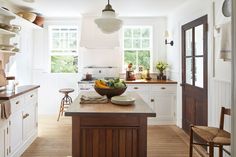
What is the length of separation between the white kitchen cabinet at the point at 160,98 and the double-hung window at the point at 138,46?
974 mm

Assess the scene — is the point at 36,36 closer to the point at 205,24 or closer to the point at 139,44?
the point at 139,44

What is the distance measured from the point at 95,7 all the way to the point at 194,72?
2293 mm

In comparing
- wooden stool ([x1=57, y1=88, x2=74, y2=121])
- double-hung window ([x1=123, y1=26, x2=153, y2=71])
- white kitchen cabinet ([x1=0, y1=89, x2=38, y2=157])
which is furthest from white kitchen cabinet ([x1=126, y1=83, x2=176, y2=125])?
white kitchen cabinet ([x1=0, y1=89, x2=38, y2=157])

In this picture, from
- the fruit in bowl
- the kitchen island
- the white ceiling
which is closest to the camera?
the kitchen island

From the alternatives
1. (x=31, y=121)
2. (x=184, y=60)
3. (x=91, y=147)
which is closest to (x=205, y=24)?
(x=184, y=60)

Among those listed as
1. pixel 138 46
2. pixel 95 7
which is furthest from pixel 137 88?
pixel 95 7

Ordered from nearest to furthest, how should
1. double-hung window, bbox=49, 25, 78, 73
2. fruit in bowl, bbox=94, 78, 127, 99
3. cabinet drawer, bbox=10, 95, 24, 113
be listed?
1. fruit in bowl, bbox=94, 78, 127, 99
2. cabinet drawer, bbox=10, 95, 24, 113
3. double-hung window, bbox=49, 25, 78, 73

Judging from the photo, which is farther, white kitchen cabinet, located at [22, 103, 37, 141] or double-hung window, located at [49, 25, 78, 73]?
double-hung window, located at [49, 25, 78, 73]

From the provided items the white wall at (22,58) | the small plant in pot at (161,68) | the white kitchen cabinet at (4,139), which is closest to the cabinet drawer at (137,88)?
the small plant in pot at (161,68)

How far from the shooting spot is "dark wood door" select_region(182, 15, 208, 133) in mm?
→ 3795

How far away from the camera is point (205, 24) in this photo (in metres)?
3.70

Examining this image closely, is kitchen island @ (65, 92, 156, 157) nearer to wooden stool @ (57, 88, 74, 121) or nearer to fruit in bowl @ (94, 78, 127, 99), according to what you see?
fruit in bowl @ (94, 78, 127, 99)

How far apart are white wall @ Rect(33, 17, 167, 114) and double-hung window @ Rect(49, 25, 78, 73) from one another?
12cm

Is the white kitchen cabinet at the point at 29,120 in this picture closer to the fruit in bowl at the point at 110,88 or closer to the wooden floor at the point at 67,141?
the wooden floor at the point at 67,141
